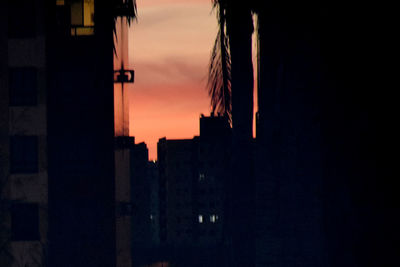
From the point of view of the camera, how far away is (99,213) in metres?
37.6

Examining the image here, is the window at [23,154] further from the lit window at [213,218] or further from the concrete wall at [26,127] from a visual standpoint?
the lit window at [213,218]

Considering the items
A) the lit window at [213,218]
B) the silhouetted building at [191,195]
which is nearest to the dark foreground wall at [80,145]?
the silhouetted building at [191,195]

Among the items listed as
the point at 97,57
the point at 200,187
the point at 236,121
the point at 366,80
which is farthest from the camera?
the point at 200,187

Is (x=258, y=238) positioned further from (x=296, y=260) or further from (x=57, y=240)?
(x=57, y=240)

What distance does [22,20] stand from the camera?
37219 millimetres

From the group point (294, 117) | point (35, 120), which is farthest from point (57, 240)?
point (294, 117)

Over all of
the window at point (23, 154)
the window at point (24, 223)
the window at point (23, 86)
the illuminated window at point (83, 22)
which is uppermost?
the illuminated window at point (83, 22)

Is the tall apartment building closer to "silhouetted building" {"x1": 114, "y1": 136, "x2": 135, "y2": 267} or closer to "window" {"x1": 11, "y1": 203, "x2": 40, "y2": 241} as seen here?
"window" {"x1": 11, "y1": 203, "x2": 40, "y2": 241}

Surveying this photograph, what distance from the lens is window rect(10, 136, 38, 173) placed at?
3725 centimetres

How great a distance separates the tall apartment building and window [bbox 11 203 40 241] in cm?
4

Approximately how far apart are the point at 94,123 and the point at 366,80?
34.2m

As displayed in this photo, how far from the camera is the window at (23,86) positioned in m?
37.3

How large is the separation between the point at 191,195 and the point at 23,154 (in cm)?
6063

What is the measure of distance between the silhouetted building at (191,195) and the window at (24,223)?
57.2 m
